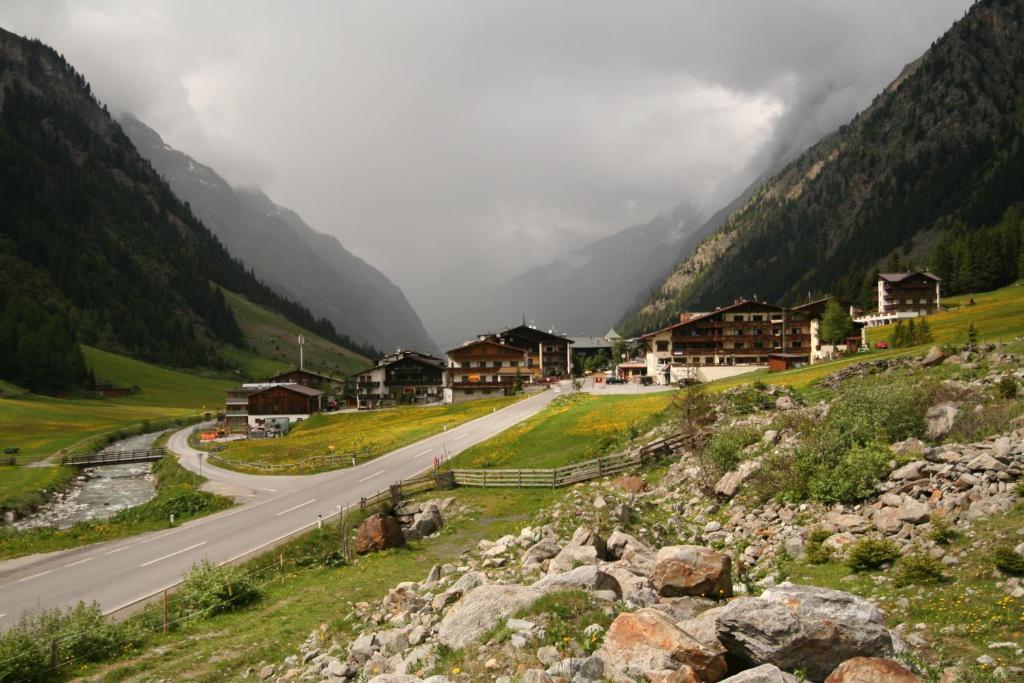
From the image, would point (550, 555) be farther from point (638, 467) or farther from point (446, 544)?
point (638, 467)

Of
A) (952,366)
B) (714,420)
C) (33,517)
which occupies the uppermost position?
(952,366)

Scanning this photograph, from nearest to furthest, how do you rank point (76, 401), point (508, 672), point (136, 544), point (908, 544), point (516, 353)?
point (508, 672), point (908, 544), point (136, 544), point (516, 353), point (76, 401)

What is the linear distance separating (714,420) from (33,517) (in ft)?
199

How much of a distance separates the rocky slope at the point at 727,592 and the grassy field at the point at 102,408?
276 feet

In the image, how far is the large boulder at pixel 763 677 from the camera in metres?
10.0

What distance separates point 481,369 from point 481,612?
121 metres

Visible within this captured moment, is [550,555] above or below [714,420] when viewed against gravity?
below

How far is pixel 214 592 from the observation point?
2609 cm

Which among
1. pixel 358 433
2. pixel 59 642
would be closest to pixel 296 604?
pixel 59 642

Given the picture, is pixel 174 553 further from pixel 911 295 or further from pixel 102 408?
pixel 911 295

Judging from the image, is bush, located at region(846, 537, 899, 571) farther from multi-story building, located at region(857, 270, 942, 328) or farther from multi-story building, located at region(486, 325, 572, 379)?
multi-story building, located at region(486, 325, 572, 379)

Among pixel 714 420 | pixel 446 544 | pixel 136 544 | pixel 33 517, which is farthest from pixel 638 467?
pixel 33 517

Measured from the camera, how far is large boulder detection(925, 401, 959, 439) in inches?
1006

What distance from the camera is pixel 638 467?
137 ft
